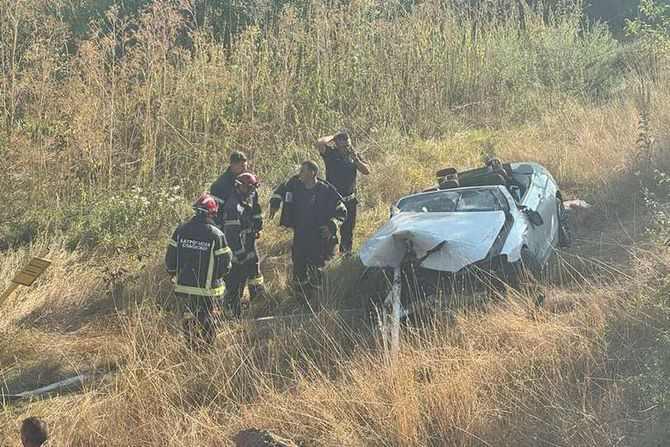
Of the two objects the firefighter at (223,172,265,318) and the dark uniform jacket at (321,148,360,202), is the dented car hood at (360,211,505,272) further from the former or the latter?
the dark uniform jacket at (321,148,360,202)

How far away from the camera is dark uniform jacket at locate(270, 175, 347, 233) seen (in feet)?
24.4

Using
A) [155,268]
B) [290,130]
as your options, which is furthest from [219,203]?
[290,130]

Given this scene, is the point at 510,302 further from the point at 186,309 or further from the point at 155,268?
the point at 155,268

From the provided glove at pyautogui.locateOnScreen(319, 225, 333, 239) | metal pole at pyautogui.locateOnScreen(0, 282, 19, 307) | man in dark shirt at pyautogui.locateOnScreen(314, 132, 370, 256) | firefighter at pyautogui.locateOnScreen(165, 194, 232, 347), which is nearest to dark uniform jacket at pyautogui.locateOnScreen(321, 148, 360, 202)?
man in dark shirt at pyautogui.locateOnScreen(314, 132, 370, 256)

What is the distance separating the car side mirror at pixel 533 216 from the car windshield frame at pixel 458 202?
301 millimetres

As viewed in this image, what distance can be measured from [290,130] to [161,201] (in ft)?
11.2

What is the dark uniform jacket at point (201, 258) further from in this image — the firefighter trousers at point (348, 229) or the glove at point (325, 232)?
the firefighter trousers at point (348, 229)

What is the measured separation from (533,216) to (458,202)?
861 mm

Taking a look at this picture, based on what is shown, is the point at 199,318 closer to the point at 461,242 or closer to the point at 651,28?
the point at 461,242

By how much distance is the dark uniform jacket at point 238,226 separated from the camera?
7152mm

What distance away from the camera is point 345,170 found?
27.8 ft

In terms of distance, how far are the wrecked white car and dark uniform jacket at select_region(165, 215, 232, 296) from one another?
1.48 m

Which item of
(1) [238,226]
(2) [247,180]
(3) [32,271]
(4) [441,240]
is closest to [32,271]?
(3) [32,271]

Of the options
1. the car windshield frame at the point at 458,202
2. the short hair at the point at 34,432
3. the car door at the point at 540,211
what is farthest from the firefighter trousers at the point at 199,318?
the car door at the point at 540,211
